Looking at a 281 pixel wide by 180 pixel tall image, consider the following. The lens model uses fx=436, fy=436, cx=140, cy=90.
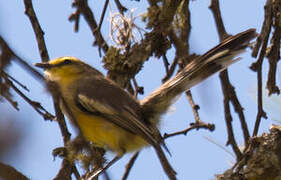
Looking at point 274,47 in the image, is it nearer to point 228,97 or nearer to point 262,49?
point 262,49

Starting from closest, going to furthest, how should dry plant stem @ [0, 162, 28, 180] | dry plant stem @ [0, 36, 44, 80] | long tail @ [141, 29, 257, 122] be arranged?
1. dry plant stem @ [0, 36, 44, 80]
2. dry plant stem @ [0, 162, 28, 180]
3. long tail @ [141, 29, 257, 122]

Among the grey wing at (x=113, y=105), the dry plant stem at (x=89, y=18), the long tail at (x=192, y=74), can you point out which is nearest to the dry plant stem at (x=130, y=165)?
the grey wing at (x=113, y=105)

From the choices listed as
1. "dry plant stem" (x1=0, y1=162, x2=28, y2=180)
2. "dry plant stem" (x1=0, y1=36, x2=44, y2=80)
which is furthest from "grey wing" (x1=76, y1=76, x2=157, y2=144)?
"dry plant stem" (x1=0, y1=36, x2=44, y2=80)

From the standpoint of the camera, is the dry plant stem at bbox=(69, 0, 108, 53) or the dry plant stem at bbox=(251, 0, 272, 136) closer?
the dry plant stem at bbox=(251, 0, 272, 136)

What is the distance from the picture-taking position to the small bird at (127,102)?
407 cm

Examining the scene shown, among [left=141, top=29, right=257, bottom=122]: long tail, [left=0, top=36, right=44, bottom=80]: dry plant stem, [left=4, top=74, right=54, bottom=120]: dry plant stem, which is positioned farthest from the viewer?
[left=141, top=29, right=257, bottom=122]: long tail

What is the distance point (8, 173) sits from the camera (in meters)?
2.28

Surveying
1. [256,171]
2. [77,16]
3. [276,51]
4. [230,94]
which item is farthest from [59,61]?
[256,171]

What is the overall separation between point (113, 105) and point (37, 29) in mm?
1083

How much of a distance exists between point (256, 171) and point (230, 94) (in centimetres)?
101

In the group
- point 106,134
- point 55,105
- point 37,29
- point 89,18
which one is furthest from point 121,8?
point 55,105

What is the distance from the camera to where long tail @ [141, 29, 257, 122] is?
424 centimetres

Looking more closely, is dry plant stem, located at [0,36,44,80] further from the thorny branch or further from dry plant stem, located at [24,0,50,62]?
the thorny branch

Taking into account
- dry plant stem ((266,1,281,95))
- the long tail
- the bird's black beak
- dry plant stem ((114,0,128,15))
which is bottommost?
dry plant stem ((266,1,281,95))
